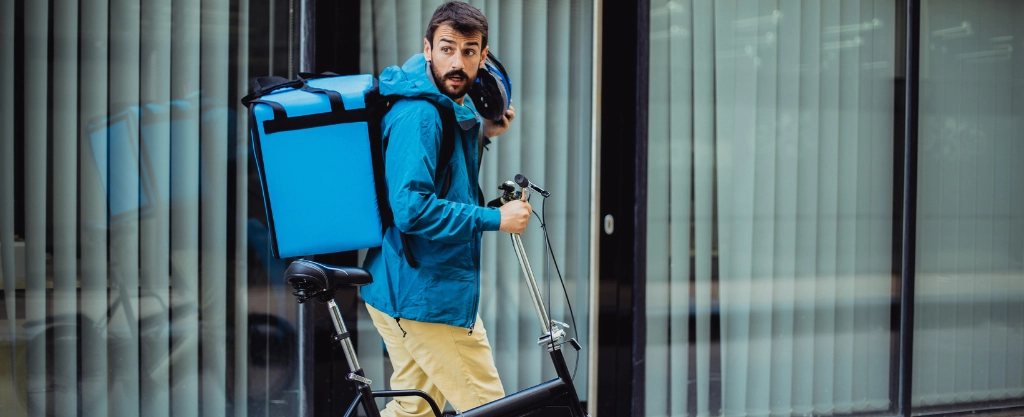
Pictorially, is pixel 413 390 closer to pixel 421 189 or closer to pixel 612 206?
pixel 421 189

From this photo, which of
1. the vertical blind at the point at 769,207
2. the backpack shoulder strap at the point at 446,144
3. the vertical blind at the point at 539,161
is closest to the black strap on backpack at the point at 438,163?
the backpack shoulder strap at the point at 446,144

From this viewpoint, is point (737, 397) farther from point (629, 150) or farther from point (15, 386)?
point (15, 386)

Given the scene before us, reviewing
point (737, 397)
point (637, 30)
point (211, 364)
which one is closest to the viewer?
point (211, 364)

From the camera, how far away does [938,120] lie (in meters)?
4.98

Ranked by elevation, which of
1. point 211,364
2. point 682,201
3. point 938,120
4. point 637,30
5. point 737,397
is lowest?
point 737,397

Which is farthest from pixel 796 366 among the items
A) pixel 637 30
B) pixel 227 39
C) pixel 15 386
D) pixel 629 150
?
pixel 15 386

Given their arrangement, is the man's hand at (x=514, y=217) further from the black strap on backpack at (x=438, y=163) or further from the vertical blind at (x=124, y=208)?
the vertical blind at (x=124, y=208)

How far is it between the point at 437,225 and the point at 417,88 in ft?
1.34

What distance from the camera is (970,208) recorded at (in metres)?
5.06

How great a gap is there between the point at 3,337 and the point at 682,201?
3057mm

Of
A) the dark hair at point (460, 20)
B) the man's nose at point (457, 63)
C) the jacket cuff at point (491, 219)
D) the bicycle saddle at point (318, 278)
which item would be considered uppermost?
the dark hair at point (460, 20)

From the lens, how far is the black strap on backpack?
8.89 ft

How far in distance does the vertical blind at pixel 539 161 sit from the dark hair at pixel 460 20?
56.2 inches

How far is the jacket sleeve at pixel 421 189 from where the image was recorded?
8.46ft
